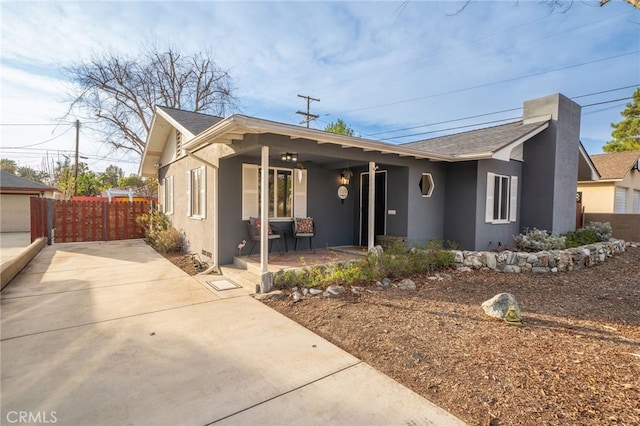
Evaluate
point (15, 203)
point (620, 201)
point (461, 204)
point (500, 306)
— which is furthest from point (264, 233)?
point (620, 201)

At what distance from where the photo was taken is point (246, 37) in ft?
27.5

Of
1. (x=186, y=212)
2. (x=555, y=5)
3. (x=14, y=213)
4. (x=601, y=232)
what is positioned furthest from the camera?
(x=14, y=213)

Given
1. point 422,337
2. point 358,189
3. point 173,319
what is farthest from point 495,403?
point 358,189

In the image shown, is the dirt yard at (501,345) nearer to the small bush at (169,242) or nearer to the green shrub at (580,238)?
the green shrub at (580,238)

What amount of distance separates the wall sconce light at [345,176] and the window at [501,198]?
378cm

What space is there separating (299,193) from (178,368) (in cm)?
543

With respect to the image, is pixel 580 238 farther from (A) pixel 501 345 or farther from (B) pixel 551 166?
(A) pixel 501 345

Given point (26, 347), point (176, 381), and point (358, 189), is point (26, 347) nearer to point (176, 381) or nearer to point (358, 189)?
point (176, 381)

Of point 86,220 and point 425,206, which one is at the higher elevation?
point 425,206

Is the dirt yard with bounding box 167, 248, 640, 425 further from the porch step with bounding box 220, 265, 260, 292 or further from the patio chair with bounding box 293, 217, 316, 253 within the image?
the patio chair with bounding box 293, 217, 316, 253

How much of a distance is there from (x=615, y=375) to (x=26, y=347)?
5.82 metres

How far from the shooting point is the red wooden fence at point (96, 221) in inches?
425

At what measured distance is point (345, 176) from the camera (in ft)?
27.3

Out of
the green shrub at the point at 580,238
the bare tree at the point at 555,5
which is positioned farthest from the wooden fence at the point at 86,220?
the green shrub at the point at 580,238
